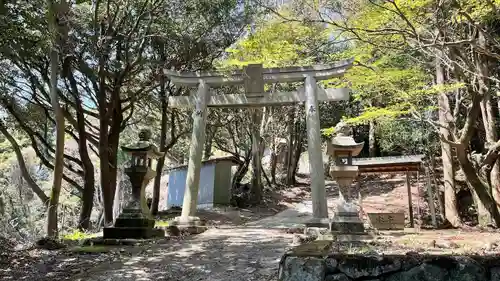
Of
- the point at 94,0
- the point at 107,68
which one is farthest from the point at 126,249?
the point at 94,0

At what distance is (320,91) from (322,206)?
10.0 feet

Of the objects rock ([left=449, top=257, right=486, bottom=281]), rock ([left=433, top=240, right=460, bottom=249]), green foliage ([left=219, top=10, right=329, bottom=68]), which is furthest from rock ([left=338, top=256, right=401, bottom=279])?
green foliage ([left=219, top=10, right=329, bottom=68])

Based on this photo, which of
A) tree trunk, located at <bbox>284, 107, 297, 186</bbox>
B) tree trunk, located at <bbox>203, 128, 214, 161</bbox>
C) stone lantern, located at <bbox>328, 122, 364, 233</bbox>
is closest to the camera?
stone lantern, located at <bbox>328, 122, 364, 233</bbox>

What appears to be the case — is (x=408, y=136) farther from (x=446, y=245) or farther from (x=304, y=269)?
(x=304, y=269)

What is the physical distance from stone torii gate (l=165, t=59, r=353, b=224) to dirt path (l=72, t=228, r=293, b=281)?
7.79 ft

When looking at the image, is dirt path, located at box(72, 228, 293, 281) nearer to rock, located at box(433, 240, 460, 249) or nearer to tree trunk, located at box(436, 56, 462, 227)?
rock, located at box(433, 240, 460, 249)

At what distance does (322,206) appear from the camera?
9453mm

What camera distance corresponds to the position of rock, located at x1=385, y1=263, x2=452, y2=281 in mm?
3420

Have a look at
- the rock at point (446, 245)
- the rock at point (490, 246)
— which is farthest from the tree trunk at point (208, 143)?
the rock at point (490, 246)

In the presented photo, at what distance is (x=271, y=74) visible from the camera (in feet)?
34.5

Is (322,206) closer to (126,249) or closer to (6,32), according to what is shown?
(126,249)

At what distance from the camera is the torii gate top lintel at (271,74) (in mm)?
10289

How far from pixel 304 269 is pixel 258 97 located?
7.52 m

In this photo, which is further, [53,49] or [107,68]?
[107,68]
